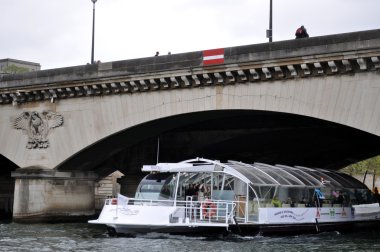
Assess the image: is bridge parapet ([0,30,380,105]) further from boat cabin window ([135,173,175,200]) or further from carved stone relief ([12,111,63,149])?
boat cabin window ([135,173,175,200])

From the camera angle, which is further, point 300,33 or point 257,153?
point 257,153

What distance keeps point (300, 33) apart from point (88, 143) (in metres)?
12.2

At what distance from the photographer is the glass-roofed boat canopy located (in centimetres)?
2895

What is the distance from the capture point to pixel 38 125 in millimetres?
37125

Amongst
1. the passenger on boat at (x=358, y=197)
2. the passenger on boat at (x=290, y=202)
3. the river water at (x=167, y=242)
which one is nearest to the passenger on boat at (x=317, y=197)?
the river water at (x=167, y=242)

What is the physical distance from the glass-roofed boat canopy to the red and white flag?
173 inches

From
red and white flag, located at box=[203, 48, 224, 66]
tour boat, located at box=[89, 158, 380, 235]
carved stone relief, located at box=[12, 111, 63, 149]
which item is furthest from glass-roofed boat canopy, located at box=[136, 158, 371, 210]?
carved stone relief, located at box=[12, 111, 63, 149]

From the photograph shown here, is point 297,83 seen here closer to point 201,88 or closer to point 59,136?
point 201,88

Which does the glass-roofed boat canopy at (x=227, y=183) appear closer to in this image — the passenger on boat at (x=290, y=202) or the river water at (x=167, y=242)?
the passenger on boat at (x=290, y=202)

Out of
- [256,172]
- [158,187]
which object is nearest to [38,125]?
[158,187]

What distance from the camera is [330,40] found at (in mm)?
26969

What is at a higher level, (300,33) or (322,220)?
(300,33)

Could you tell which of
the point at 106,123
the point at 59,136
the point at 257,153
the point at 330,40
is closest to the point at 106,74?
the point at 106,123

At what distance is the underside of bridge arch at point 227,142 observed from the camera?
115 feet
